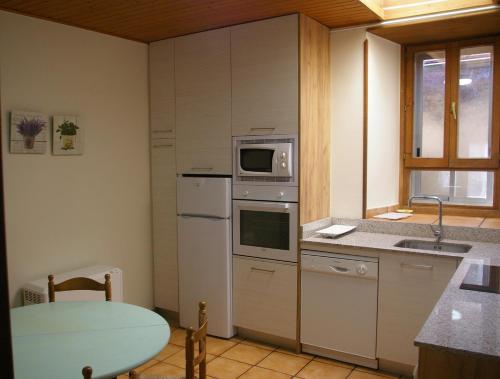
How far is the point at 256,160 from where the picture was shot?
354 cm

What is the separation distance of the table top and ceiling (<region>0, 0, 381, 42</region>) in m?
1.88

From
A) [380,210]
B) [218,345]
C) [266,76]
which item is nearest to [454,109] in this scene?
[380,210]

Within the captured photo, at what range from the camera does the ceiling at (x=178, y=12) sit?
9.98ft

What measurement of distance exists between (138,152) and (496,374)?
324 centimetres

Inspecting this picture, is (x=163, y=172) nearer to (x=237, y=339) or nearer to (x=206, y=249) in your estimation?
(x=206, y=249)

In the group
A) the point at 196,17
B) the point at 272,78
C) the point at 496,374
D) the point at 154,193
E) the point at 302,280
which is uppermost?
the point at 196,17

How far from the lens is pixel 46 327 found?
2.04 meters

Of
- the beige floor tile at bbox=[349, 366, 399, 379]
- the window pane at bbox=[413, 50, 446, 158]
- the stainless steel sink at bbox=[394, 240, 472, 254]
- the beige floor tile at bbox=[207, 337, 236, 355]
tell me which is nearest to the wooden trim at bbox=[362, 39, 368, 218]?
the stainless steel sink at bbox=[394, 240, 472, 254]

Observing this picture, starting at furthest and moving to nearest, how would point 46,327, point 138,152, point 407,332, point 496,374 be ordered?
1. point 138,152
2. point 407,332
3. point 46,327
4. point 496,374

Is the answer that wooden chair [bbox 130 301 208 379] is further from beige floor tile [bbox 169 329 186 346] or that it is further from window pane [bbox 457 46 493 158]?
window pane [bbox 457 46 493 158]

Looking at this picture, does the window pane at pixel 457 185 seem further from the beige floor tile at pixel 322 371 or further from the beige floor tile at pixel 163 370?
the beige floor tile at pixel 163 370

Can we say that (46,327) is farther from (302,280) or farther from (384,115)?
(384,115)

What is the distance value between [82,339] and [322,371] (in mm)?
1818

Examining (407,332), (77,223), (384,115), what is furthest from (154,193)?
(407,332)
